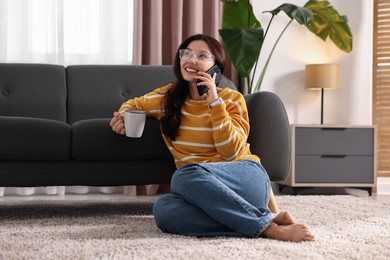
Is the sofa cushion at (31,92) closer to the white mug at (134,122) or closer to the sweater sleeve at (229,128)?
the white mug at (134,122)

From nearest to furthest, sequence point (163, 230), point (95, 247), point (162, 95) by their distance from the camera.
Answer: point (95, 247) → point (163, 230) → point (162, 95)

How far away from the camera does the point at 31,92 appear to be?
3.01 metres

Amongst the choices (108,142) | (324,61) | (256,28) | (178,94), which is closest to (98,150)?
(108,142)

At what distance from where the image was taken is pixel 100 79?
3.13m

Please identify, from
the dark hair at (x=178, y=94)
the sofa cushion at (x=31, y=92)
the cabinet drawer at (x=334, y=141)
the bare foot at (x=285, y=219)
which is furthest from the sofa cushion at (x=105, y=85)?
the bare foot at (x=285, y=219)

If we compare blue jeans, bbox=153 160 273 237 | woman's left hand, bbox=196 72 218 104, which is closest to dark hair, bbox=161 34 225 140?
woman's left hand, bbox=196 72 218 104

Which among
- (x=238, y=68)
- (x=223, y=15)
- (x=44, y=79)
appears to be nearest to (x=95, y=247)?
(x=44, y=79)

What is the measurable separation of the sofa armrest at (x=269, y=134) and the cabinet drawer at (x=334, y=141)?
1397 millimetres

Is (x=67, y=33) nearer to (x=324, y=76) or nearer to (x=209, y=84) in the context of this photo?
(x=324, y=76)

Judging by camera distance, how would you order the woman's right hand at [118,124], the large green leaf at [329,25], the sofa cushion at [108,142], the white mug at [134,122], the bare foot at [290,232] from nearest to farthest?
the bare foot at [290,232], the white mug at [134,122], the woman's right hand at [118,124], the sofa cushion at [108,142], the large green leaf at [329,25]

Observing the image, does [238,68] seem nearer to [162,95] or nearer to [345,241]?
[162,95]

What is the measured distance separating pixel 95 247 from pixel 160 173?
792 millimetres

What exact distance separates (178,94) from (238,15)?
1.89 meters

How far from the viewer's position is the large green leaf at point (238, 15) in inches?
153
